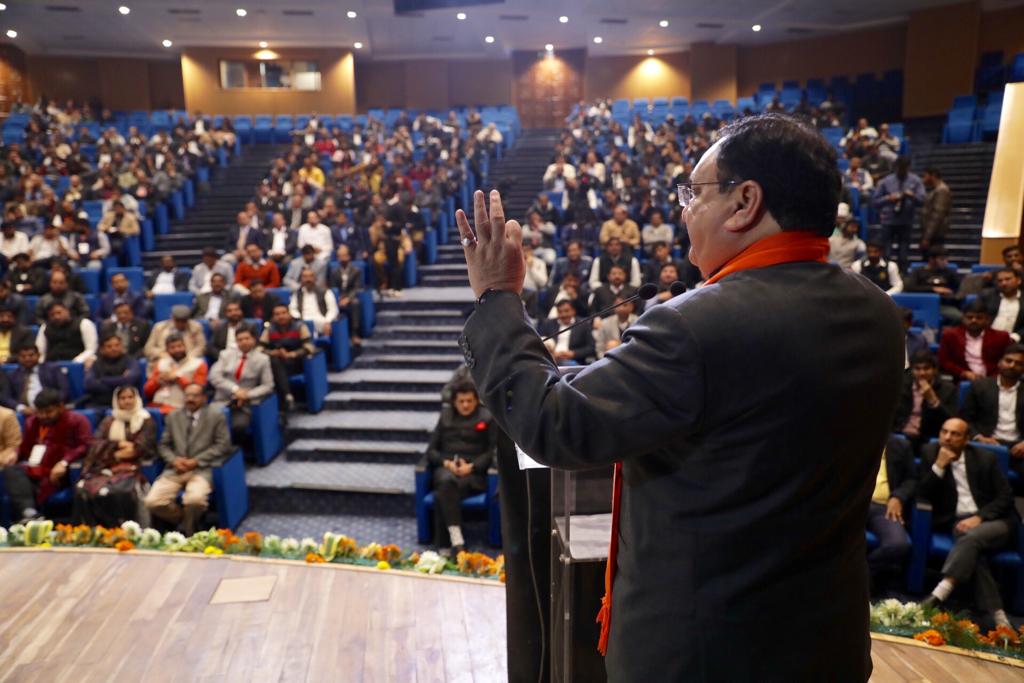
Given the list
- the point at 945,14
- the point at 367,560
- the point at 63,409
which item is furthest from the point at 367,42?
the point at 367,560

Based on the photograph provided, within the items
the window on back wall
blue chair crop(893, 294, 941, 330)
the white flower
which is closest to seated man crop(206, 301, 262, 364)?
the white flower

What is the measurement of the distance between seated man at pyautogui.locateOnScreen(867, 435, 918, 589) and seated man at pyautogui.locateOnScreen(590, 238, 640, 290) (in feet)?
8.51

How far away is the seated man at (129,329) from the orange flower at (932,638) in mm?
4656

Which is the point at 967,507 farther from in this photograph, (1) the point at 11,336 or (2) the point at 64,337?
(1) the point at 11,336

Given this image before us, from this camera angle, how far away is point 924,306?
195 inches

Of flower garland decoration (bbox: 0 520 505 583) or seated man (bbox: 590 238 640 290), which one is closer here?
flower garland decoration (bbox: 0 520 505 583)

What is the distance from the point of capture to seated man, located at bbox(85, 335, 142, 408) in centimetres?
449

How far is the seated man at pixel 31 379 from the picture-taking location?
4430 mm

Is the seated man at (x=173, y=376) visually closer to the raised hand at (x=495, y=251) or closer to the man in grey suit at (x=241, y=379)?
the man in grey suit at (x=241, y=379)

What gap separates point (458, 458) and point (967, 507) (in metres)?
2.16

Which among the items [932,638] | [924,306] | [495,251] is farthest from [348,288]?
A: [495,251]

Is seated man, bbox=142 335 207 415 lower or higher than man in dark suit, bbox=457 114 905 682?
lower

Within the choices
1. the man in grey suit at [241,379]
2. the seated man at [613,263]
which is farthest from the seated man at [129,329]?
the seated man at [613,263]

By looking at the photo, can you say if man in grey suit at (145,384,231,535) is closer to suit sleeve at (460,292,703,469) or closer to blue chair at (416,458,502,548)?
blue chair at (416,458,502,548)
